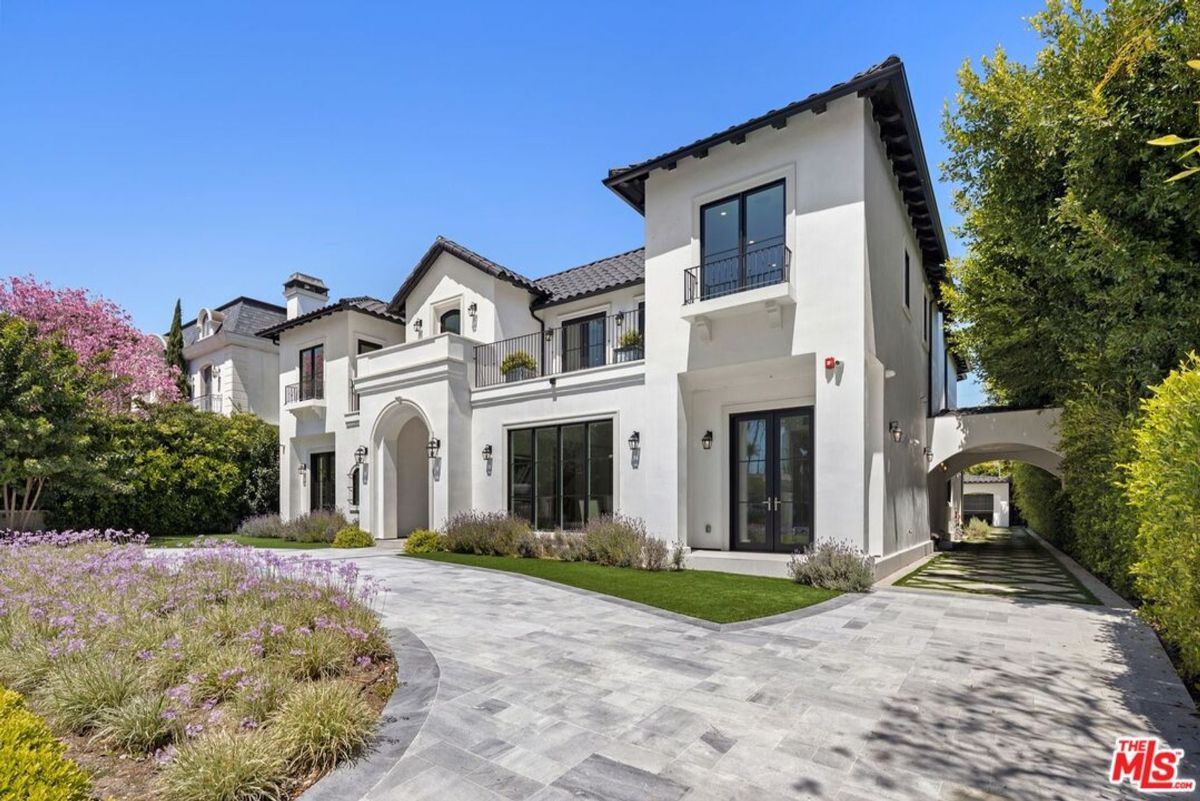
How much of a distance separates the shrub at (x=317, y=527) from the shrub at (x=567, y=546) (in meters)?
7.52

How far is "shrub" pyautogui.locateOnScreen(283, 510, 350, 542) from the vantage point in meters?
17.0

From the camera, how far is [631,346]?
45.5 feet

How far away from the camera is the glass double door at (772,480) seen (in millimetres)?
11227

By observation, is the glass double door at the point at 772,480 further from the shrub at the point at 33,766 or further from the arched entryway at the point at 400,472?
the shrub at the point at 33,766

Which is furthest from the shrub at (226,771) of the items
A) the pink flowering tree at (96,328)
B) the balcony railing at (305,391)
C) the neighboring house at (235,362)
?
the neighboring house at (235,362)

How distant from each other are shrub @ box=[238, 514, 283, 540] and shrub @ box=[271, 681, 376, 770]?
55.5 ft

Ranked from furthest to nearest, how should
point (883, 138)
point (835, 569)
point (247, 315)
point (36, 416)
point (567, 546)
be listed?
point (247, 315)
point (36, 416)
point (567, 546)
point (883, 138)
point (835, 569)

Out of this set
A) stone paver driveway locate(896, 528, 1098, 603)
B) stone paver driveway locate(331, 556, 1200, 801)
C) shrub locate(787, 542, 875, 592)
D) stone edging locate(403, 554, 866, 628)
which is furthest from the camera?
stone paver driveway locate(896, 528, 1098, 603)

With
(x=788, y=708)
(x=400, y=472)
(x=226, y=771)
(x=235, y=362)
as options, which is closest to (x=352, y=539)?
(x=400, y=472)

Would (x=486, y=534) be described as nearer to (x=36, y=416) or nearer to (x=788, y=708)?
(x=788, y=708)

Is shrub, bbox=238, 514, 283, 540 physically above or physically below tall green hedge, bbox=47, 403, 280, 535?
below

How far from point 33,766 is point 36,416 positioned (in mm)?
16623

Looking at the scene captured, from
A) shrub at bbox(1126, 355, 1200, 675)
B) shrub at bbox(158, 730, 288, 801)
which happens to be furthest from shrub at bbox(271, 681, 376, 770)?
shrub at bbox(1126, 355, 1200, 675)

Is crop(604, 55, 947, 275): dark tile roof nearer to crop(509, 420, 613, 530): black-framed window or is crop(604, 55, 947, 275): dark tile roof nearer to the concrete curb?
crop(509, 420, 613, 530): black-framed window
